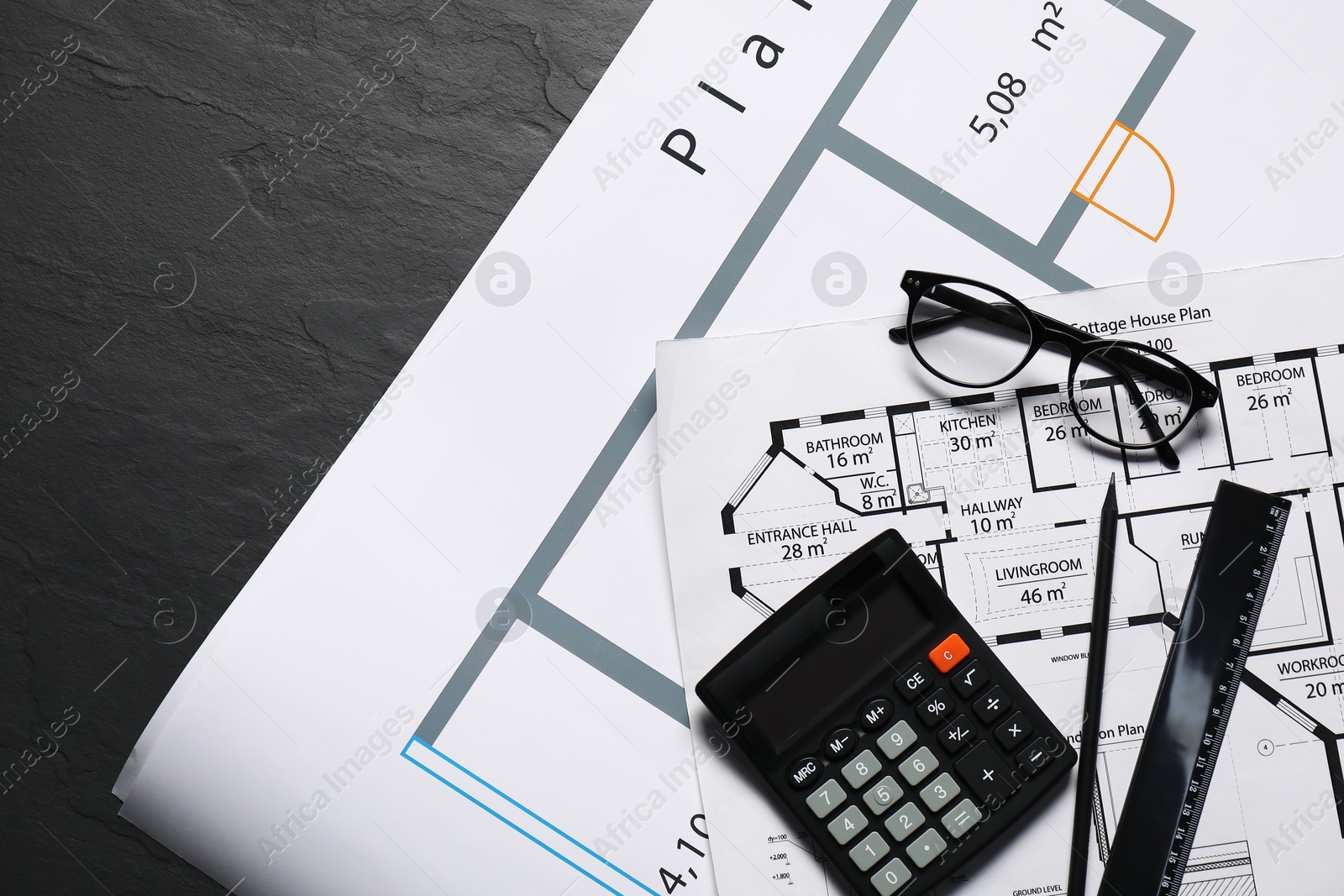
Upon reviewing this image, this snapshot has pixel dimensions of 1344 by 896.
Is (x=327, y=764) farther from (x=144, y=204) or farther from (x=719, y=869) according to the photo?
(x=144, y=204)

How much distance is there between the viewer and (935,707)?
16.9 inches

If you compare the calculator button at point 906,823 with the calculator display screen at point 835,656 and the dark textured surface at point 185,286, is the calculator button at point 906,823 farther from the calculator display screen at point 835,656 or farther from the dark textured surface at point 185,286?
the dark textured surface at point 185,286

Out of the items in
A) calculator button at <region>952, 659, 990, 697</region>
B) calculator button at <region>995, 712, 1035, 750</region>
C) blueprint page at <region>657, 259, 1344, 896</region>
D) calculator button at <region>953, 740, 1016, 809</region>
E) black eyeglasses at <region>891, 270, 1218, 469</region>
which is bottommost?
calculator button at <region>953, 740, 1016, 809</region>

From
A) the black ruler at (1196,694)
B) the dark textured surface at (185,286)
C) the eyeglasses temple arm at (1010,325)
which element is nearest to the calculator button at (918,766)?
the black ruler at (1196,694)

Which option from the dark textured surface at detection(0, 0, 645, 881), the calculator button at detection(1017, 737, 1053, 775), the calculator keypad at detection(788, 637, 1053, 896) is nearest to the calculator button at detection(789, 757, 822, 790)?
the calculator keypad at detection(788, 637, 1053, 896)

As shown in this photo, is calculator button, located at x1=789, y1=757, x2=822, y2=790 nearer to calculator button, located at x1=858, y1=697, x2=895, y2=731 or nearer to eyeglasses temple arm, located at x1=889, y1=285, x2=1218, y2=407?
calculator button, located at x1=858, y1=697, x2=895, y2=731

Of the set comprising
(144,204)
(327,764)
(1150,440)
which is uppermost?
(1150,440)

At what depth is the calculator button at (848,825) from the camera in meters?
0.42

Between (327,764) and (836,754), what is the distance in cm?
30

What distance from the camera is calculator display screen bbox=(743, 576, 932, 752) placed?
1.42 feet

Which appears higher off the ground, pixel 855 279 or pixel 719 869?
pixel 855 279

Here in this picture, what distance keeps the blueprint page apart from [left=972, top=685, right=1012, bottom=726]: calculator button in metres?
0.03

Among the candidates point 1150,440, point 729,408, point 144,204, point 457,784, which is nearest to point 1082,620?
point 1150,440

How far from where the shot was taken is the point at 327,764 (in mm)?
467
